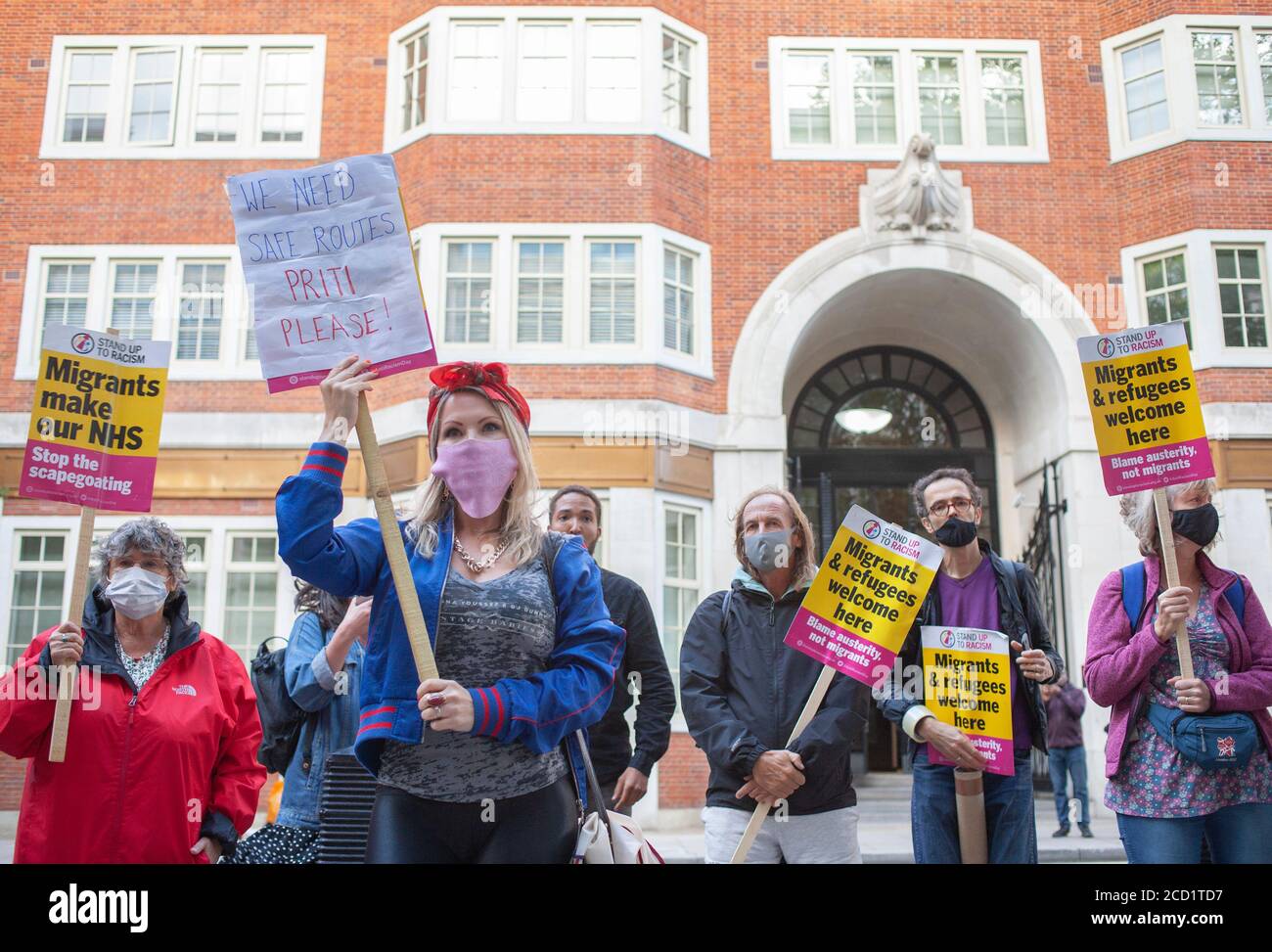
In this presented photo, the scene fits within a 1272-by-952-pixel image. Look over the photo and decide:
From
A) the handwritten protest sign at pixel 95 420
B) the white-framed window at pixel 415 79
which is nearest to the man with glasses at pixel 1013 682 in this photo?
the handwritten protest sign at pixel 95 420

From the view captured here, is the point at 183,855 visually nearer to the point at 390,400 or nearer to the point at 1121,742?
the point at 1121,742

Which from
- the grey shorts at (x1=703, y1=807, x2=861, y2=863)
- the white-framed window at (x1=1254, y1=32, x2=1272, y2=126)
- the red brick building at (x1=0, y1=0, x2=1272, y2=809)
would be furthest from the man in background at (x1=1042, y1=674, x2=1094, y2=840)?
the grey shorts at (x1=703, y1=807, x2=861, y2=863)

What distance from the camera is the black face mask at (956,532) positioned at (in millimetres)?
4441

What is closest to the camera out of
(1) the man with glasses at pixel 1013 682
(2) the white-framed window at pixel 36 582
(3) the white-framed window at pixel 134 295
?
(1) the man with glasses at pixel 1013 682

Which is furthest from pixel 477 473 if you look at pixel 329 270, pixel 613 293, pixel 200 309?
pixel 200 309

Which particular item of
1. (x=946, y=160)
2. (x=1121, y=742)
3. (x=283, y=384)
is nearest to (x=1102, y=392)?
(x=1121, y=742)

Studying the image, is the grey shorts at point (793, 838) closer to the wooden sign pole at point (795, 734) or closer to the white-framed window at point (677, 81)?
the wooden sign pole at point (795, 734)

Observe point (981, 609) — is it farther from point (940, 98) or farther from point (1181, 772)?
point (940, 98)

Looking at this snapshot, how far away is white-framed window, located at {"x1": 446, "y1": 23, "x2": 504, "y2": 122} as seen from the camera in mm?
14438

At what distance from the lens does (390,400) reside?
46.2ft

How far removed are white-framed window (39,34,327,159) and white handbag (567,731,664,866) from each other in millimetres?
13706

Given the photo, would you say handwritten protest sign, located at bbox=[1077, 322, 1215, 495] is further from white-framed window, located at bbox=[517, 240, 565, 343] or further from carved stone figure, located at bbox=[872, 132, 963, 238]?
carved stone figure, located at bbox=[872, 132, 963, 238]

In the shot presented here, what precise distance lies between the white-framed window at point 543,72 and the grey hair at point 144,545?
11447mm

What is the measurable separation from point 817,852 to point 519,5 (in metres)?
13.3
